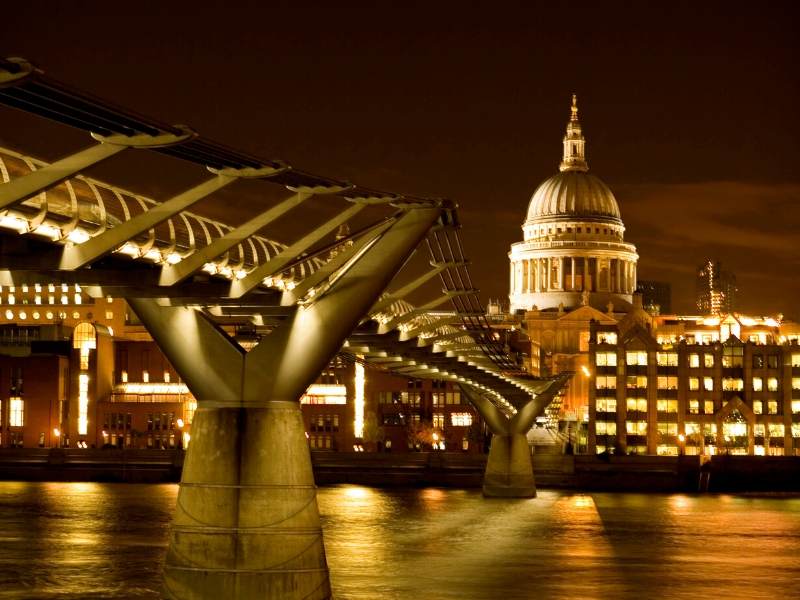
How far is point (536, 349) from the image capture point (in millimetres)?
165875

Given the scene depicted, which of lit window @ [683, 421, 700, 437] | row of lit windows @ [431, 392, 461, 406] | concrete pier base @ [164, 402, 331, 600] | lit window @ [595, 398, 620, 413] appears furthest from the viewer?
lit window @ [595, 398, 620, 413]

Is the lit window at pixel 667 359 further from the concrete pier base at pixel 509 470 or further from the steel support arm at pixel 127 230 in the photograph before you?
the steel support arm at pixel 127 230

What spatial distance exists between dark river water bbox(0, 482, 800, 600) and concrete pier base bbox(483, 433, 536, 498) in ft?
5.37

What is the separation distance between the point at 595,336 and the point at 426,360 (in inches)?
4016

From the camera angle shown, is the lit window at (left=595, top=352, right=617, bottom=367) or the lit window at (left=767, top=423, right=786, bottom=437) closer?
the lit window at (left=767, top=423, right=786, bottom=437)

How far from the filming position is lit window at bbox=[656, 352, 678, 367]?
469ft

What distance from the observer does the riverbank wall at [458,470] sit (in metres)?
94.6

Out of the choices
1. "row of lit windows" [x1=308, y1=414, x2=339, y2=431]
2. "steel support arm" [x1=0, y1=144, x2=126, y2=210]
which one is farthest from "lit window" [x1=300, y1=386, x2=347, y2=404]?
"steel support arm" [x1=0, y1=144, x2=126, y2=210]

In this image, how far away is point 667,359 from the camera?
143 metres

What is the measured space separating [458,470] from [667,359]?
5045 cm

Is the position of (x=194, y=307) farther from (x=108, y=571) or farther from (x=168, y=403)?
(x=168, y=403)

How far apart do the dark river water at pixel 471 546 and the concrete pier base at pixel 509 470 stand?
5.37 ft

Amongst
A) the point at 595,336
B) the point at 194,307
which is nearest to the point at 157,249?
the point at 194,307

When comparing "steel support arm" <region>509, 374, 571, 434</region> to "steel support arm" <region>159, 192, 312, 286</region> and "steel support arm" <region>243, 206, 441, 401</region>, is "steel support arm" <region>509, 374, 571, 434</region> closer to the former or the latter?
"steel support arm" <region>243, 206, 441, 401</region>
